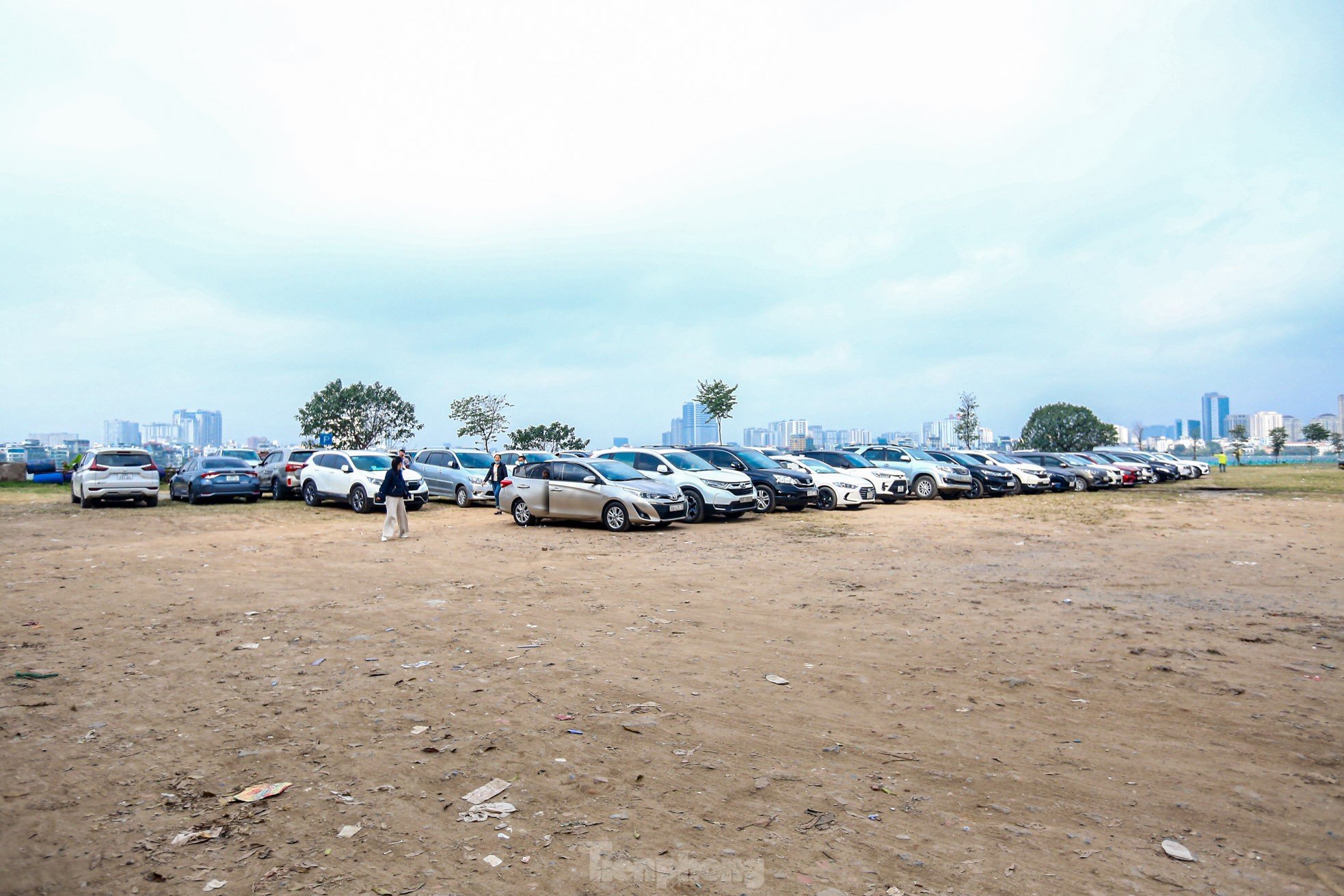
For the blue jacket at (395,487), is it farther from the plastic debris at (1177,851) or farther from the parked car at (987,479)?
the parked car at (987,479)

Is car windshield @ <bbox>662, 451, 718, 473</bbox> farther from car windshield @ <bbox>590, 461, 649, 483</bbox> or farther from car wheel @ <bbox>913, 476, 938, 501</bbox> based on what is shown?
car wheel @ <bbox>913, 476, 938, 501</bbox>

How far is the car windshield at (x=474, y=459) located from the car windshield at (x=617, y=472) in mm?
8363

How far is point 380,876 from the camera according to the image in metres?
3.13

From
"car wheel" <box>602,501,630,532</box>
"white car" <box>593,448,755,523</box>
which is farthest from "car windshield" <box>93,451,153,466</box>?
"car wheel" <box>602,501,630,532</box>

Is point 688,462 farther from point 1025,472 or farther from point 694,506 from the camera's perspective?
point 1025,472

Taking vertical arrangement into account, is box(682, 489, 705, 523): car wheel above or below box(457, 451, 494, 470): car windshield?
below

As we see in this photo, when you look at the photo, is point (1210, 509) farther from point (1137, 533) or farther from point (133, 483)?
point (133, 483)

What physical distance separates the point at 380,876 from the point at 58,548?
44.4 ft

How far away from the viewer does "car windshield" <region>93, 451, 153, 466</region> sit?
21391mm

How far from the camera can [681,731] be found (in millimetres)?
4715

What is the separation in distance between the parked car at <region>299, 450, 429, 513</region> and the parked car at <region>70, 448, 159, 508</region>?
4.06 meters

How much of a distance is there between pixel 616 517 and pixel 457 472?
31.7ft

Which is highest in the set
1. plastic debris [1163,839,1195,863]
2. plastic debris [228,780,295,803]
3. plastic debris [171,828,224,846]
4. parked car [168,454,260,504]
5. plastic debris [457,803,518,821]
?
parked car [168,454,260,504]

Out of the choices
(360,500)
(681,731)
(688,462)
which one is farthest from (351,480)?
(681,731)
